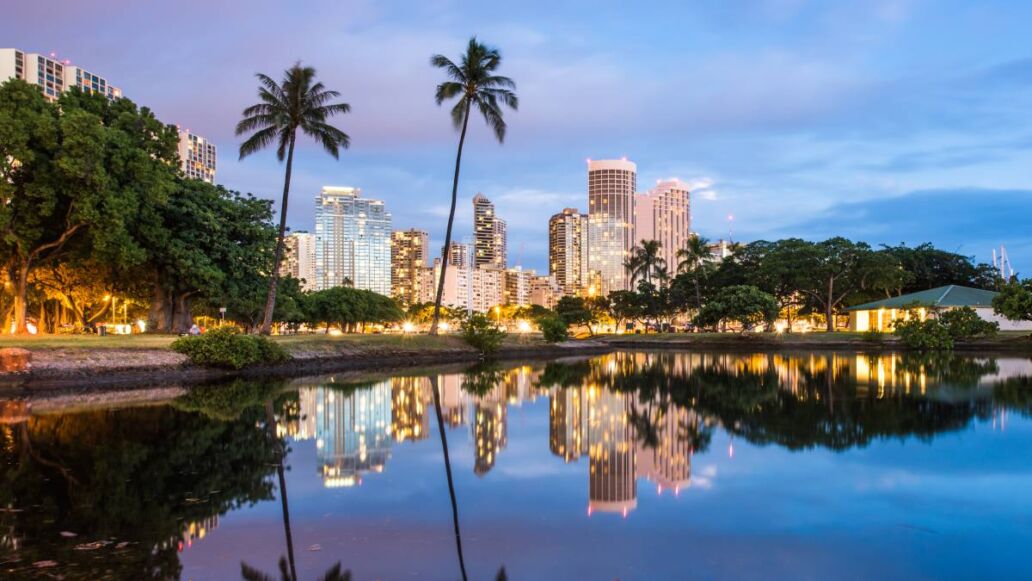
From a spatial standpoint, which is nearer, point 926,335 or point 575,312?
point 926,335

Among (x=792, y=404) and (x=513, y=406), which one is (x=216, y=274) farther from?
(x=792, y=404)

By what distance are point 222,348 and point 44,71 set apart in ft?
439

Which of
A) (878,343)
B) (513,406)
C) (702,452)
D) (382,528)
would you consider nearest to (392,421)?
(513,406)

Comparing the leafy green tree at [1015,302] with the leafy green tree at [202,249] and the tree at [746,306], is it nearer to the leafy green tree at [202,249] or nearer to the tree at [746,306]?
the tree at [746,306]

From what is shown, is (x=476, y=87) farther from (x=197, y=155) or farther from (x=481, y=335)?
(x=197, y=155)

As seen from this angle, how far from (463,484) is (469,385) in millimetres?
17655

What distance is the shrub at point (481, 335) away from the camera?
52.2 metres

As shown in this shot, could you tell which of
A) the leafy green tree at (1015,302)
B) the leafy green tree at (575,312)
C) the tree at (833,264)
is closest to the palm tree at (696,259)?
the leafy green tree at (575,312)

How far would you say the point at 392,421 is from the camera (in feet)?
56.3

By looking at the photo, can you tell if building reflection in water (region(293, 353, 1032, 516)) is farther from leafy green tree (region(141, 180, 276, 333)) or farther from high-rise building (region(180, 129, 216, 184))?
high-rise building (region(180, 129, 216, 184))

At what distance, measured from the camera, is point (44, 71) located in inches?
5266

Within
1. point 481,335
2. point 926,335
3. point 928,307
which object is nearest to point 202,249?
point 481,335

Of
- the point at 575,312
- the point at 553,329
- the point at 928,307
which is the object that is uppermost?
the point at 575,312

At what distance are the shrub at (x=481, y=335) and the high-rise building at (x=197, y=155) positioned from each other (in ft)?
438
